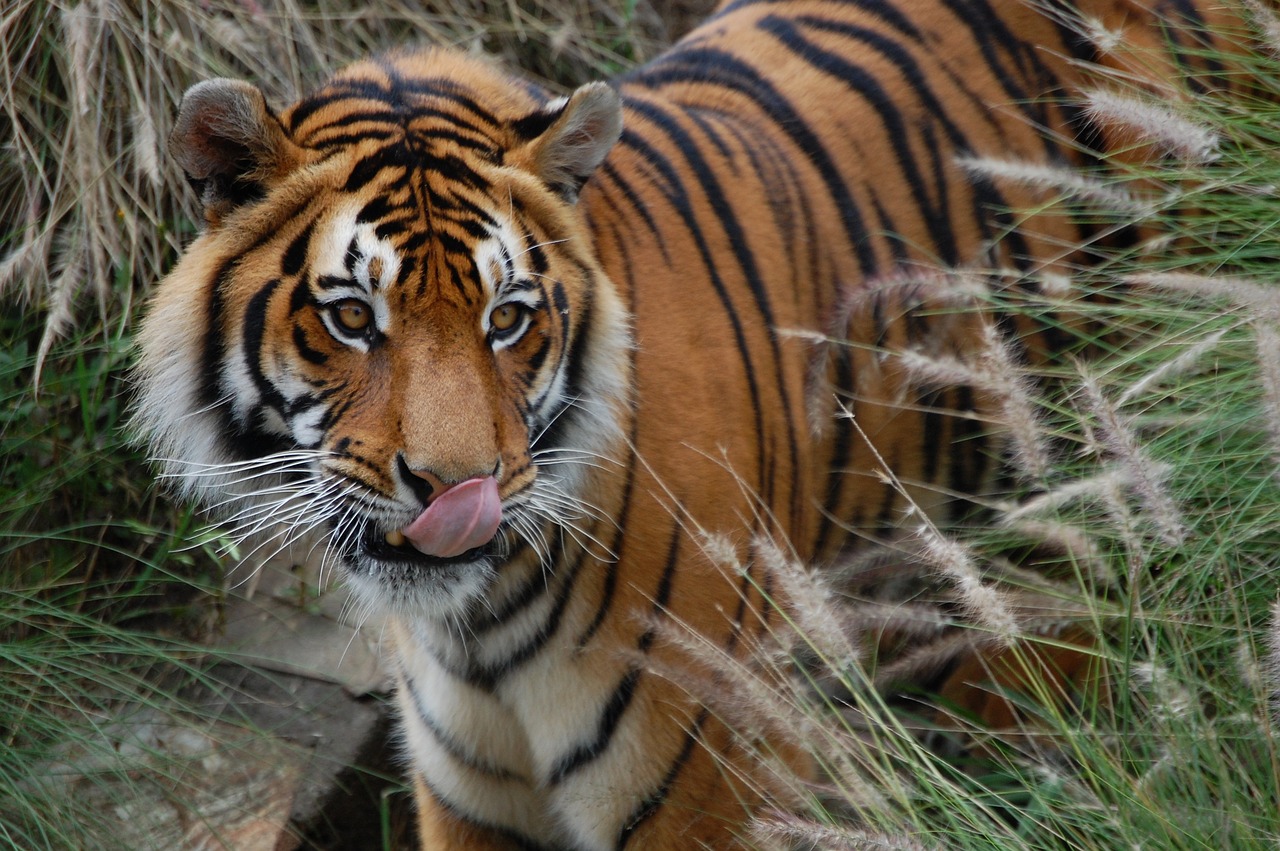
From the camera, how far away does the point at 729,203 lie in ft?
11.5

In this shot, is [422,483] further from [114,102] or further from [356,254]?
[114,102]

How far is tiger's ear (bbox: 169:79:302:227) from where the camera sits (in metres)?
2.56

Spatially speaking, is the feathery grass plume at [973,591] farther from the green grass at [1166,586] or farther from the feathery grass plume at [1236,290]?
the feathery grass plume at [1236,290]

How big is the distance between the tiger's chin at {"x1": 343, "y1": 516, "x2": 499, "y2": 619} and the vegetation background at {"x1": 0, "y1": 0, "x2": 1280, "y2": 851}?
0.57 metres

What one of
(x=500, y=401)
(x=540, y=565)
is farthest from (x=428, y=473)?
(x=540, y=565)

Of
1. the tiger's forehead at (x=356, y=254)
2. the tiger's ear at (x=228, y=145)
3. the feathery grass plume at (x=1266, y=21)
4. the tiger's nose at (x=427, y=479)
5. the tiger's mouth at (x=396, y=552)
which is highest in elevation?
the tiger's ear at (x=228, y=145)

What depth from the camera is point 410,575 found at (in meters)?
2.70

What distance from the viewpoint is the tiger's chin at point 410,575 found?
268 cm

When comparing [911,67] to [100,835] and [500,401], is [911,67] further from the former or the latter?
[100,835]

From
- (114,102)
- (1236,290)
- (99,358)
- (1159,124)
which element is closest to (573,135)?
(1159,124)

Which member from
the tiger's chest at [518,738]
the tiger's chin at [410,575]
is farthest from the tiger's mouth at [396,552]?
the tiger's chest at [518,738]

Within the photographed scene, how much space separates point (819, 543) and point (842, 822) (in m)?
0.98

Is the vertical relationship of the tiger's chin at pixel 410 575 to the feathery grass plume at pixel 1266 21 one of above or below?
below

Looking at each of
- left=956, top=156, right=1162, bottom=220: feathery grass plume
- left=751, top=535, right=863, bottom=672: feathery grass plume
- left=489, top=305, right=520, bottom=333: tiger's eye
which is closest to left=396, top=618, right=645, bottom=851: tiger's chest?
left=751, top=535, right=863, bottom=672: feathery grass plume
